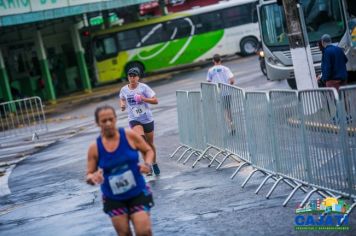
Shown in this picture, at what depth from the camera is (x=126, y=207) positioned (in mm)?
6273

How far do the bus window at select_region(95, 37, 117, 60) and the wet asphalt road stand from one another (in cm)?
2327

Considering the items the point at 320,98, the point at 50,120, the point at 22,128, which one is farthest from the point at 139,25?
the point at 320,98

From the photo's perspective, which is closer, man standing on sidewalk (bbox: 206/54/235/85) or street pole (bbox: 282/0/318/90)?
street pole (bbox: 282/0/318/90)

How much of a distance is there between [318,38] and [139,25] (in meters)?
20.3

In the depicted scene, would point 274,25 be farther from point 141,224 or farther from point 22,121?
point 141,224

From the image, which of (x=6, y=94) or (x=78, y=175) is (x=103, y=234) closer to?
(x=78, y=175)

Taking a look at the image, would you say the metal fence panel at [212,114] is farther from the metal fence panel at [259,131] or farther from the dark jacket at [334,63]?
the dark jacket at [334,63]

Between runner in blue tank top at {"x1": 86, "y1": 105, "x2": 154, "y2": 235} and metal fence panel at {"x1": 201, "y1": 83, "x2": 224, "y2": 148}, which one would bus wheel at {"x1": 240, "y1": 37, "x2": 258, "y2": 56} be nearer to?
metal fence panel at {"x1": 201, "y1": 83, "x2": 224, "y2": 148}

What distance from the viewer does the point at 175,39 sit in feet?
128

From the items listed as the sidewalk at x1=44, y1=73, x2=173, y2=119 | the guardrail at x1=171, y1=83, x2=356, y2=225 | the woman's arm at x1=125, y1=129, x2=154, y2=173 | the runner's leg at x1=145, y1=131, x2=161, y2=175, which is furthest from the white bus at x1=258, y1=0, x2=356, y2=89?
the woman's arm at x1=125, y1=129, x2=154, y2=173

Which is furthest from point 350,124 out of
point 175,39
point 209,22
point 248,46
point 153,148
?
point 248,46

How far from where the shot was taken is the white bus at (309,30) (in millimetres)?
19469

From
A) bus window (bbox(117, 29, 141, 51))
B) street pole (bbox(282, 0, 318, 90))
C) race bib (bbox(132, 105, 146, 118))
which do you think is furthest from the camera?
bus window (bbox(117, 29, 141, 51))

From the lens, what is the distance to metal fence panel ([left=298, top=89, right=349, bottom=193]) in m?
7.35
